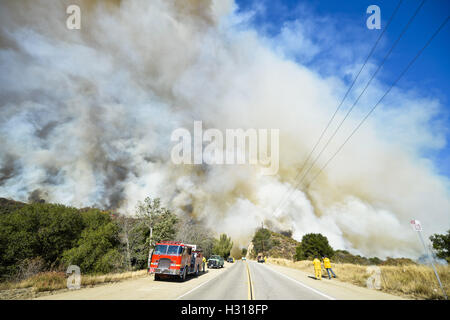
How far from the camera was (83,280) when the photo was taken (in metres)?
11.7

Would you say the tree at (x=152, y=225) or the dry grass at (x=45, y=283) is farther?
the tree at (x=152, y=225)

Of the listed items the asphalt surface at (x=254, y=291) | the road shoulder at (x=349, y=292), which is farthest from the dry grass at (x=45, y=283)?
the road shoulder at (x=349, y=292)

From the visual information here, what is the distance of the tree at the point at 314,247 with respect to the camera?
6393 centimetres

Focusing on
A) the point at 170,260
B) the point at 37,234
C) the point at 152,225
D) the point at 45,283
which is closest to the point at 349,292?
the point at 170,260

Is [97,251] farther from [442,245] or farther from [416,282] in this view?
[442,245]

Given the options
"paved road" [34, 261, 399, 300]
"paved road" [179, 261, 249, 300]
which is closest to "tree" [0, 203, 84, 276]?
"paved road" [34, 261, 399, 300]

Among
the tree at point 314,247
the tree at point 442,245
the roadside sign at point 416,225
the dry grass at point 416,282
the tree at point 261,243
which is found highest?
the roadside sign at point 416,225

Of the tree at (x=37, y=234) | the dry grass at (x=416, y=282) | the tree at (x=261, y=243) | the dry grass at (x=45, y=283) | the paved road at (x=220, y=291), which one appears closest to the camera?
the paved road at (x=220, y=291)

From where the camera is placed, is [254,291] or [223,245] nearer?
[254,291]

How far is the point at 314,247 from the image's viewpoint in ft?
214

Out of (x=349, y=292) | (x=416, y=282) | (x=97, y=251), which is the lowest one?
(x=97, y=251)

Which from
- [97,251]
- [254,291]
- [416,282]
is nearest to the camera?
[254,291]

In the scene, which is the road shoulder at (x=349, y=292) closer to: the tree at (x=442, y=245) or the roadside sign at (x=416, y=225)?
the roadside sign at (x=416, y=225)
